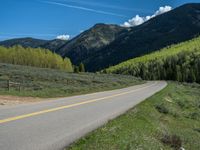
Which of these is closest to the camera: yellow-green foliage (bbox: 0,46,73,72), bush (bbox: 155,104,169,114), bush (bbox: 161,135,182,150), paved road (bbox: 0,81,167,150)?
paved road (bbox: 0,81,167,150)

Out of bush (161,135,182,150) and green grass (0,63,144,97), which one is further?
green grass (0,63,144,97)

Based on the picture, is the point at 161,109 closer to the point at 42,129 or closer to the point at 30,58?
the point at 42,129

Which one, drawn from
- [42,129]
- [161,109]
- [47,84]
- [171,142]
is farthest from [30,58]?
[42,129]

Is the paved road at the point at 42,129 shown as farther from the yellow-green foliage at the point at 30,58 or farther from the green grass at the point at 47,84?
the yellow-green foliage at the point at 30,58

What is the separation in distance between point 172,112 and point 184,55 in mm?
139777

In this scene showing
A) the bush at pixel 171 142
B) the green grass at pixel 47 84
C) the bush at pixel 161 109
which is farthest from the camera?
the green grass at pixel 47 84

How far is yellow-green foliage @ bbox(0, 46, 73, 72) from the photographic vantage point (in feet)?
488

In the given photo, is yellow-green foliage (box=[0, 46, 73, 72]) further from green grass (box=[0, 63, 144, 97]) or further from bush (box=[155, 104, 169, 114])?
bush (box=[155, 104, 169, 114])

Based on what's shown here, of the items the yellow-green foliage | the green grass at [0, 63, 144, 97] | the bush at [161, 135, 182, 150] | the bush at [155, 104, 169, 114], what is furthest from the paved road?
the yellow-green foliage

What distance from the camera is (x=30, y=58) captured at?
507 ft

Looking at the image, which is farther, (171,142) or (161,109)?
(161,109)

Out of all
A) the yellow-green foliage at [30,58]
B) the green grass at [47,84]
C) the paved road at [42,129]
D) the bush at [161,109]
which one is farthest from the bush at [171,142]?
the yellow-green foliage at [30,58]

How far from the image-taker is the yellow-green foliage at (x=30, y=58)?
14875 centimetres

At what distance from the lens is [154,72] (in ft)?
505
